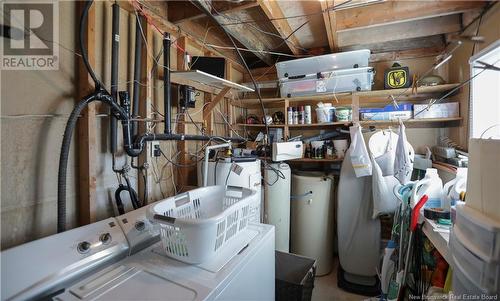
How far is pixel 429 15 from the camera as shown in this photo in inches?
69.3

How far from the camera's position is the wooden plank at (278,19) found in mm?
1627

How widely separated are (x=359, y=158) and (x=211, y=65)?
4.90ft

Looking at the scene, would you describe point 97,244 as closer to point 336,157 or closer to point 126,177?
point 126,177

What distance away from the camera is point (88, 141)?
1224 mm

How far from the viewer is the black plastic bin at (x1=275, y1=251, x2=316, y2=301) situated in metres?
→ 1.54

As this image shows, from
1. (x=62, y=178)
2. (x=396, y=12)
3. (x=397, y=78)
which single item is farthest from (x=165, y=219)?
(x=397, y=78)

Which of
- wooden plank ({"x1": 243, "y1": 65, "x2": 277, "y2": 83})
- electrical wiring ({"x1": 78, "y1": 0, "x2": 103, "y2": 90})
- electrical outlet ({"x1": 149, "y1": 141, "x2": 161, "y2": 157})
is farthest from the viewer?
wooden plank ({"x1": 243, "y1": 65, "x2": 277, "y2": 83})

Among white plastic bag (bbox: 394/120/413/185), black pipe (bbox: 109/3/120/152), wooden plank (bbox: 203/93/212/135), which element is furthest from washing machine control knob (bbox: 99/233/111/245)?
white plastic bag (bbox: 394/120/413/185)

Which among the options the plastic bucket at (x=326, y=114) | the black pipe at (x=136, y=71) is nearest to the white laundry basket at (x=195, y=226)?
the black pipe at (x=136, y=71)

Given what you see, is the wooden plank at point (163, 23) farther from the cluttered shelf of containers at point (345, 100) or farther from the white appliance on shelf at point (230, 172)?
the white appliance on shelf at point (230, 172)

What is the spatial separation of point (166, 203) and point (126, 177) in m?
0.43

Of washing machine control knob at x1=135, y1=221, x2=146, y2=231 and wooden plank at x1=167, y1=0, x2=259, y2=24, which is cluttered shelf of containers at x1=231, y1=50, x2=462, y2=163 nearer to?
wooden plank at x1=167, y1=0, x2=259, y2=24

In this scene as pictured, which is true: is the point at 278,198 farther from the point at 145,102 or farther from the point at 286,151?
the point at 145,102

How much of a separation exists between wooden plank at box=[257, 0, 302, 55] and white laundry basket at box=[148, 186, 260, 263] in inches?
50.5
